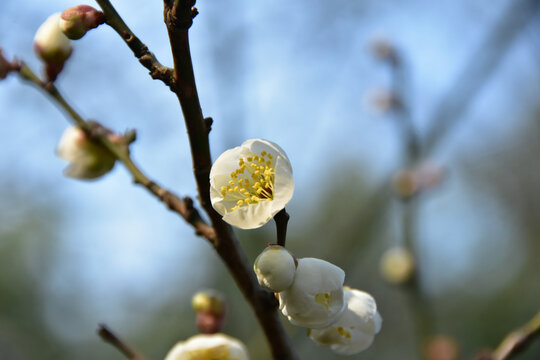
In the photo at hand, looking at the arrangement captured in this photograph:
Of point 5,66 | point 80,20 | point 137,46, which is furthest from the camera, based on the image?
point 5,66

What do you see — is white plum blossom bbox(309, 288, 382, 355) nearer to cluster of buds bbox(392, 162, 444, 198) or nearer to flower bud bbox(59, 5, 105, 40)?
flower bud bbox(59, 5, 105, 40)

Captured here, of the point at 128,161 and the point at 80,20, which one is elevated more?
the point at 80,20

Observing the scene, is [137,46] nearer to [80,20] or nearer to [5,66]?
[80,20]

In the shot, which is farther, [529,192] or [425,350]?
[529,192]

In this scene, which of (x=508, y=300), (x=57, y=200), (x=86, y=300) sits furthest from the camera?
(x=508, y=300)

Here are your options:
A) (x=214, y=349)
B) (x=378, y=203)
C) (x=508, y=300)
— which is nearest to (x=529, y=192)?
(x=508, y=300)

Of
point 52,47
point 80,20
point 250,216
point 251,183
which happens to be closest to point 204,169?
point 250,216

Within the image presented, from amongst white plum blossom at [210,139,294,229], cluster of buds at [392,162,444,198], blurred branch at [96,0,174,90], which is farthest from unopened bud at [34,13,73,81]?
cluster of buds at [392,162,444,198]

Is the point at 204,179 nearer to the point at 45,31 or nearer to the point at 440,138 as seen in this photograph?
the point at 45,31
